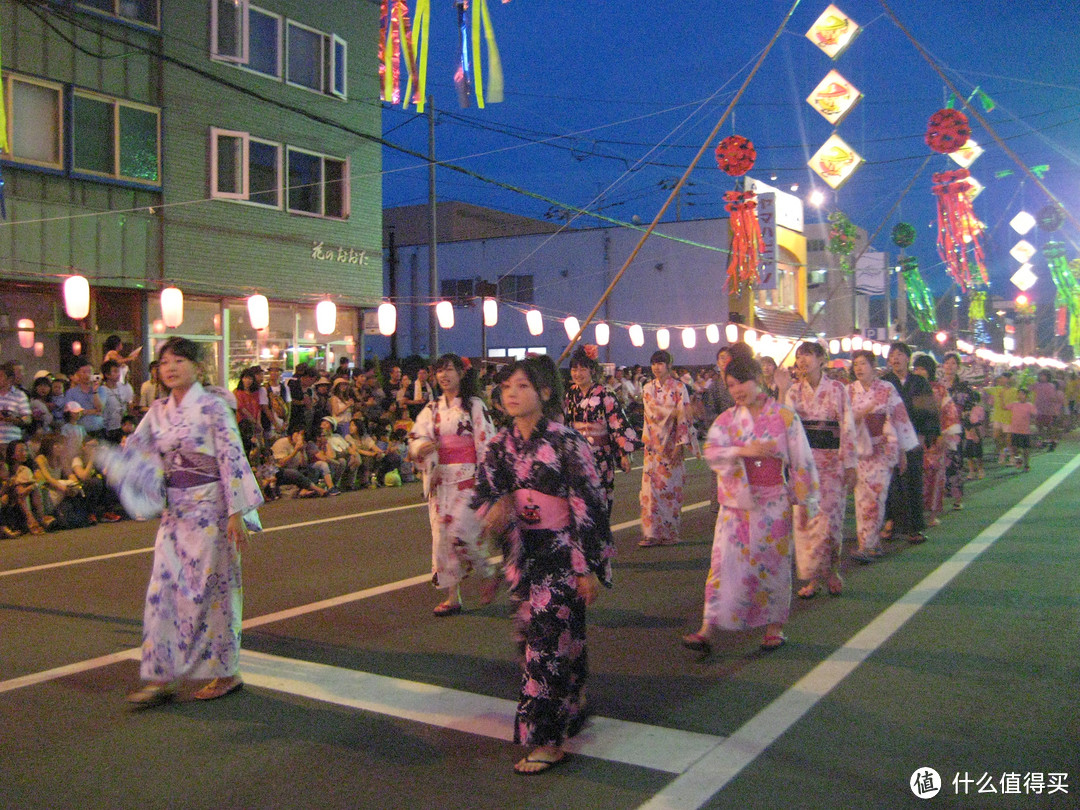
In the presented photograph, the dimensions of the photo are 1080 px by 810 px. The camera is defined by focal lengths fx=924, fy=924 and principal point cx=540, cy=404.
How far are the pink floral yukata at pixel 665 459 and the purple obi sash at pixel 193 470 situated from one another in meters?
5.27

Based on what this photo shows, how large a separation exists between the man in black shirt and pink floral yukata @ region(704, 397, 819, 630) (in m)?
4.17

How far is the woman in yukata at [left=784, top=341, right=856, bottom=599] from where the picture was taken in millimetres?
7051

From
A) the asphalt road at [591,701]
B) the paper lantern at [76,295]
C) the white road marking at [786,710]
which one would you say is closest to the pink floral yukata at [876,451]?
the asphalt road at [591,701]

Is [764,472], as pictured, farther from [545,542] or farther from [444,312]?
[444,312]

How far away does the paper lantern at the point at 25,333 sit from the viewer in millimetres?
15922

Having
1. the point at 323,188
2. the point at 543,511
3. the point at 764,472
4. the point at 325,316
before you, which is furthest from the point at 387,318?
the point at 543,511

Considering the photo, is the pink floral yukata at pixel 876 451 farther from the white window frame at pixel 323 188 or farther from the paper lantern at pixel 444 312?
the white window frame at pixel 323 188

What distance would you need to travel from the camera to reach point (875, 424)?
345 inches

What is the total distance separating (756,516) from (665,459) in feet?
12.5

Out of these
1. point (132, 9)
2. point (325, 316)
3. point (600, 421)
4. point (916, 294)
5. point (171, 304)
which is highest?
point (132, 9)

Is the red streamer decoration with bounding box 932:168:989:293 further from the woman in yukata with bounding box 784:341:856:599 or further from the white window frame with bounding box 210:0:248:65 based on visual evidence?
the white window frame with bounding box 210:0:248:65

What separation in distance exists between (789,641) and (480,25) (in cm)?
723

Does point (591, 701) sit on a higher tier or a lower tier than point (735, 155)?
lower

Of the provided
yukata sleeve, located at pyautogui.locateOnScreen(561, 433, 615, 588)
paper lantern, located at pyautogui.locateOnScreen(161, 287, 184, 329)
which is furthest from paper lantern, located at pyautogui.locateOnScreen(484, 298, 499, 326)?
yukata sleeve, located at pyautogui.locateOnScreen(561, 433, 615, 588)
